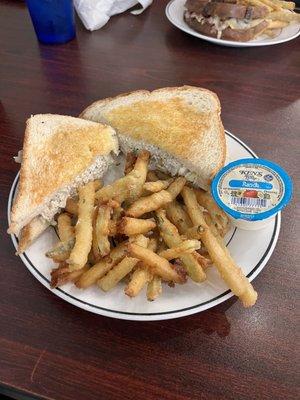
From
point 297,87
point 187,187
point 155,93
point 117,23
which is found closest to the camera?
point 187,187

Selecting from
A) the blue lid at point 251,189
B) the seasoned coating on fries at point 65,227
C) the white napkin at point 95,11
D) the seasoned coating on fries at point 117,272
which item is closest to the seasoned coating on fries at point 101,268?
the seasoned coating on fries at point 117,272

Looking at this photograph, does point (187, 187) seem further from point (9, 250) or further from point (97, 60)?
point (97, 60)

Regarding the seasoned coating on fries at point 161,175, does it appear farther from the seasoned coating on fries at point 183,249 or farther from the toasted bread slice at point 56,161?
the seasoned coating on fries at point 183,249

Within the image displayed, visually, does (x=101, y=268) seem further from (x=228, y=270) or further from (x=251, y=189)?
(x=251, y=189)

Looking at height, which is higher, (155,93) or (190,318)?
(155,93)

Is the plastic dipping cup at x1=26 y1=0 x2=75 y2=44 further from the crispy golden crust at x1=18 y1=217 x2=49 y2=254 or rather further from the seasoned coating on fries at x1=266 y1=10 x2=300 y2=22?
the crispy golden crust at x1=18 y1=217 x2=49 y2=254

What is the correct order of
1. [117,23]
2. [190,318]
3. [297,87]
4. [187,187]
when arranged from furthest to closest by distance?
[117,23] < [297,87] < [187,187] < [190,318]

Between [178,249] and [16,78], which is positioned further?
[16,78]

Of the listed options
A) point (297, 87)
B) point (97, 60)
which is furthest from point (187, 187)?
point (97, 60)
